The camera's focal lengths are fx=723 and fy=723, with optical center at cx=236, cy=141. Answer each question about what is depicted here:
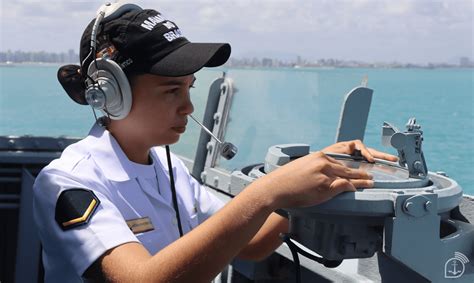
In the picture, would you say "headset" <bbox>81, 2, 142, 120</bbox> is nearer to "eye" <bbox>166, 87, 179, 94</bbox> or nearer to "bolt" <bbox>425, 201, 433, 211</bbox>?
"eye" <bbox>166, 87, 179, 94</bbox>

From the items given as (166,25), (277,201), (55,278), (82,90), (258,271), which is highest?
(166,25)

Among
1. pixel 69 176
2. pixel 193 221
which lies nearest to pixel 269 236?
pixel 193 221

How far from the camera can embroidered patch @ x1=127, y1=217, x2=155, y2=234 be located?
1.44m

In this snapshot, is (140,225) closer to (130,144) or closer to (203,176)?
(130,144)

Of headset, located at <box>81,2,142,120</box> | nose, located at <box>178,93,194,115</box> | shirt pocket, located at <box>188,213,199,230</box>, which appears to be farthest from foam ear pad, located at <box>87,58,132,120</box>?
shirt pocket, located at <box>188,213,199,230</box>

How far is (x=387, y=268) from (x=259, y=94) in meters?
1.96

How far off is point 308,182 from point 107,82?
49cm

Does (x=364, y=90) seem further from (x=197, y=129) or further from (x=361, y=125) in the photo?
(x=197, y=129)

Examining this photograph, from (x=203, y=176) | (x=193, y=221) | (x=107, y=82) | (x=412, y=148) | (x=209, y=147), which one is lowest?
(x=203, y=176)

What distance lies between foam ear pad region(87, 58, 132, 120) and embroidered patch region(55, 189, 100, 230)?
180 mm

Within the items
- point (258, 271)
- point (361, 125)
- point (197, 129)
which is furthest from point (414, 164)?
point (197, 129)

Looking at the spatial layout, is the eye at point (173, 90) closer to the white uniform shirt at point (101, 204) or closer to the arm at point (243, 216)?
the white uniform shirt at point (101, 204)

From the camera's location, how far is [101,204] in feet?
4.46

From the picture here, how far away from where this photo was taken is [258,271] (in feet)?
7.07
